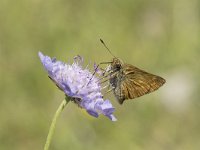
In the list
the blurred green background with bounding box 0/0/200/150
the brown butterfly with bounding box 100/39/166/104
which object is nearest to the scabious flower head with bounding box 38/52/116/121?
the brown butterfly with bounding box 100/39/166/104

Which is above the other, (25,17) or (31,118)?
(25,17)

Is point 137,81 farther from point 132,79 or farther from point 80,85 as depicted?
point 80,85

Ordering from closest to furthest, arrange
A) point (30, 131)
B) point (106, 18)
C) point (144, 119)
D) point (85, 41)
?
point (30, 131), point (144, 119), point (85, 41), point (106, 18)

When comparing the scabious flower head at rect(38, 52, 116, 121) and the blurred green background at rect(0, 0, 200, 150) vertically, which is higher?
the blurred green background at rect(0, 0, 200, 150)

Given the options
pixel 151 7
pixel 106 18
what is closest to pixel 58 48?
pixel 106 18

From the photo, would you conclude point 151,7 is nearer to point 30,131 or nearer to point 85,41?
point 85,41

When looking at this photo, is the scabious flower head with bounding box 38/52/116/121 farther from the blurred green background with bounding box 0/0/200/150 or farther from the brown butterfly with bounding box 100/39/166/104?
the blurred green background with bounding box 0/0/200/150

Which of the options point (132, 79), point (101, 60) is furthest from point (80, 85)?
point (101, 60)

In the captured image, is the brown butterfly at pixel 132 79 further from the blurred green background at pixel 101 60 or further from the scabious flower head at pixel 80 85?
the blurred green background at pixel 101 60
